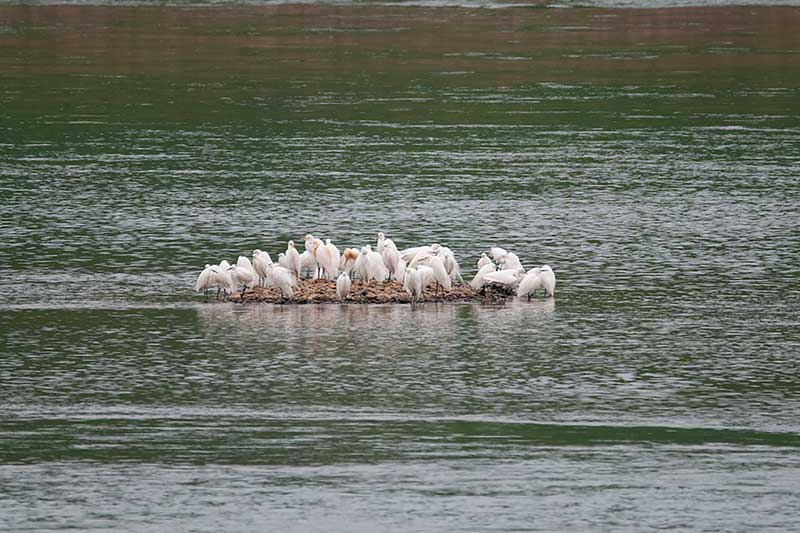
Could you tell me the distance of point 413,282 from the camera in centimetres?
1922

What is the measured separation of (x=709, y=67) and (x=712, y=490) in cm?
3527

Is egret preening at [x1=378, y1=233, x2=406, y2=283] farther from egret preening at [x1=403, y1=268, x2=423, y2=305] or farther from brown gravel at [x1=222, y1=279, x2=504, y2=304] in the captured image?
egret preening at [x1=403, y1=268, x2=423, y2=305]

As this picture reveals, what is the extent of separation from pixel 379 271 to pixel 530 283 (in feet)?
5.57

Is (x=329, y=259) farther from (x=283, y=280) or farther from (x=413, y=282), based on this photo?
(x=413, y=282)

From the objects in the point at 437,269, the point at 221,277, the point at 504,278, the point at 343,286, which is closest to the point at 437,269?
the point at 437,269

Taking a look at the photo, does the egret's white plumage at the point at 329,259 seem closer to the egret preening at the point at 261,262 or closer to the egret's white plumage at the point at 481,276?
the egret preening at the point at 261,262

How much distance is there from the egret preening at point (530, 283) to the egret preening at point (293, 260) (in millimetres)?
2501

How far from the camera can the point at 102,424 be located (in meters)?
14.6

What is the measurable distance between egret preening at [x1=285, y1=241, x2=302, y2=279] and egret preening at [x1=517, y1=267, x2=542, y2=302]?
250 cm

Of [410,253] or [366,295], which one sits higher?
[410,253]

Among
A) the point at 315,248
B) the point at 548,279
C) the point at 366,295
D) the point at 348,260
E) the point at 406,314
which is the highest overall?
the point at 315,248

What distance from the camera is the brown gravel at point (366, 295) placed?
1953 centimetres

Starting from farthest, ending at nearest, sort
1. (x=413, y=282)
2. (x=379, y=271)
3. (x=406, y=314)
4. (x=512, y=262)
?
(x=512, y=262) → (x=379, y=271) → (x=413, y=282) → (x=406, y=314)

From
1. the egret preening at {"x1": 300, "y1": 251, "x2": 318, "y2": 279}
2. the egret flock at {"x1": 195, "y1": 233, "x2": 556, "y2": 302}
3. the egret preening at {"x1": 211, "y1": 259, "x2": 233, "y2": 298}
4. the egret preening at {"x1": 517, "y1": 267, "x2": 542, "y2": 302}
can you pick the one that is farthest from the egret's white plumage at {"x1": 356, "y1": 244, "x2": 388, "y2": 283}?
the egret preening at {"x1": 517, "y1": 267, "x2": 542, "y2": 302}
